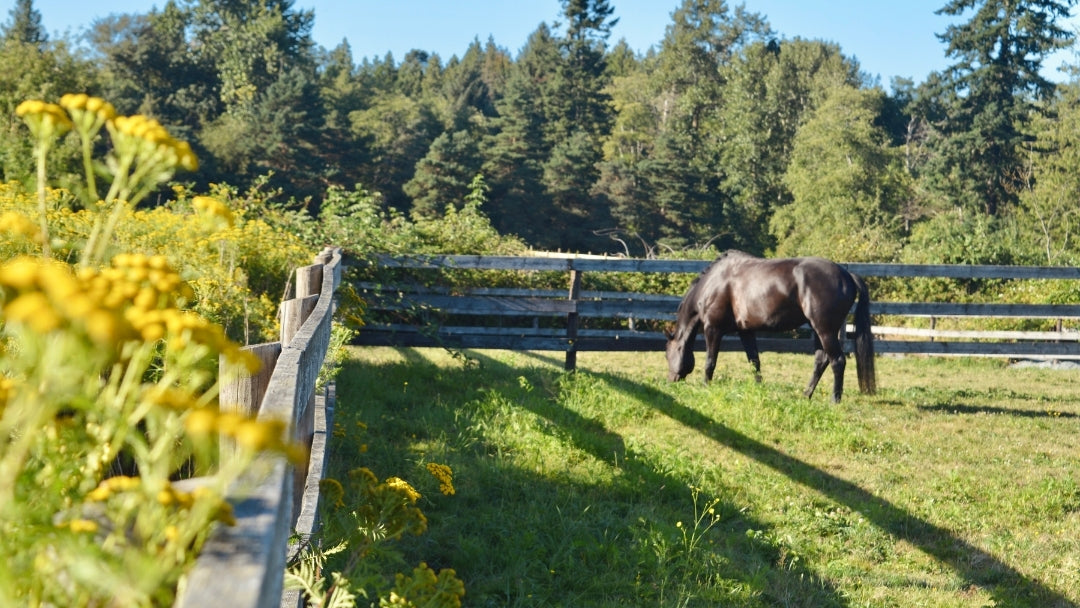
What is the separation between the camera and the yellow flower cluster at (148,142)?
1166mm

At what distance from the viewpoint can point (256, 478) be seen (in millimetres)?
1047

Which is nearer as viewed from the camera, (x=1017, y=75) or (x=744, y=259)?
(x=744, y=259)

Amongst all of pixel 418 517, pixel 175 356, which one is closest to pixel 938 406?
pixel 418 517

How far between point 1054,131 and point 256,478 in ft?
141

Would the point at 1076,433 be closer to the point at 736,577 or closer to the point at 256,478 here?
the point at 736,577

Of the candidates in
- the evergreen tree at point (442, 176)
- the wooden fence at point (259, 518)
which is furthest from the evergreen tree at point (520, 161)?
the wooden fence at point (259, 518)

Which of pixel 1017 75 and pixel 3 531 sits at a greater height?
pixel 1017 75

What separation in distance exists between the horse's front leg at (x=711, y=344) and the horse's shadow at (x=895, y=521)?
1156mm

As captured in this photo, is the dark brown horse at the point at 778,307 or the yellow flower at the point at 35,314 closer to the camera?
the yellow flower at the point at 35,314

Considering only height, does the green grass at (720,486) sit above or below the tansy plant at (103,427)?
below

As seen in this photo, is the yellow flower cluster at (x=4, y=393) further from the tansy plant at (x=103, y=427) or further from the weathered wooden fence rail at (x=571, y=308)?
the weathered wooden fence rail at (x=571, y=308)

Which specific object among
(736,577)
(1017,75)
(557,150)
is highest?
(1017,75)

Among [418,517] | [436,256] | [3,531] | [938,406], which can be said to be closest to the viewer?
[3,531]

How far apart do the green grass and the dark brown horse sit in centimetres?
Result: 42
